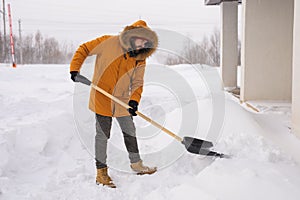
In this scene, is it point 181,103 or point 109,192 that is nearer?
point 109,192

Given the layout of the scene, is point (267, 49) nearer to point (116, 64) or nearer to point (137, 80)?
point (137, 80)

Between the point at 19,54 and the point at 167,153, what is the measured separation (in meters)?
23.6

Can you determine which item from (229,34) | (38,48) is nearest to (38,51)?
(38,48)

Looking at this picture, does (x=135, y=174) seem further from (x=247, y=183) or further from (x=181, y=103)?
(x=181, y=103)

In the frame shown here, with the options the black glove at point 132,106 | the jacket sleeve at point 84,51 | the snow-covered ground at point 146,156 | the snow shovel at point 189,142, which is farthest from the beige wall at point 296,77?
the jacket sleeve at point 84,51

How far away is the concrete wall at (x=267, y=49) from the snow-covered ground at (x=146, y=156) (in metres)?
0.78

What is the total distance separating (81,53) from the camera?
2.41 meters

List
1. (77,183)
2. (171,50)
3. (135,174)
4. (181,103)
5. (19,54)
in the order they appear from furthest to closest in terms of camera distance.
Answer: (19,54) → (181,103) → (171,50) → (135,174) → (77,183)

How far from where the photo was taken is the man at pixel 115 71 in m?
2.35

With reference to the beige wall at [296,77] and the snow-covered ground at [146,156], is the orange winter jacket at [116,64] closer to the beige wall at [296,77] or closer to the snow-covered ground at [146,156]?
the snow-covered ground at [146,156]

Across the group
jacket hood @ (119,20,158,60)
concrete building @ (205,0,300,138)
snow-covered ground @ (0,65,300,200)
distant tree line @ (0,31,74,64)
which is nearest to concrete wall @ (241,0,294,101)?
concrete building @ (205,0,300,138)

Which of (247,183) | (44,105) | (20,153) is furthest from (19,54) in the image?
(247,183)

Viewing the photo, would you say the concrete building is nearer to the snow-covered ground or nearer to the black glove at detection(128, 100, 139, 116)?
the snow-covered ground

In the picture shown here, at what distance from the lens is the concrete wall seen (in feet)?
15.1
